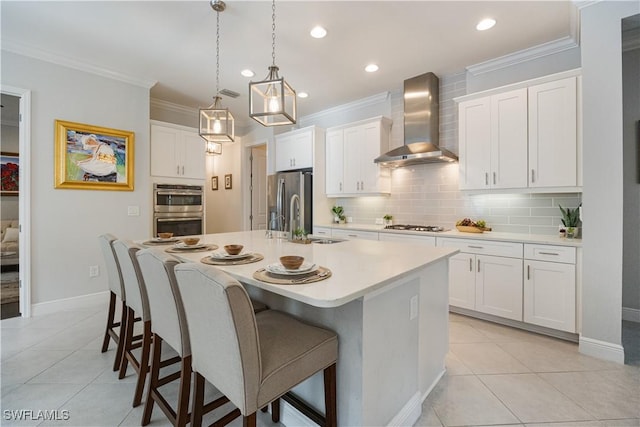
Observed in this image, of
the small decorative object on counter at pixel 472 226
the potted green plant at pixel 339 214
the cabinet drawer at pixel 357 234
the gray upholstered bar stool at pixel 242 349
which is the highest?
the potted green plant at pixel 339 214

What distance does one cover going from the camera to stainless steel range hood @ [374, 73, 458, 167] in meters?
3.56

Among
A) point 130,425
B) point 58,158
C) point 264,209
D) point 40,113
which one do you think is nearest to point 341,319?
point 130,425

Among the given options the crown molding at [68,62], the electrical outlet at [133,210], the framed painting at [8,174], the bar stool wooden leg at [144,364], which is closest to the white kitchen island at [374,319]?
the bar stool wooden leg at [144,364]

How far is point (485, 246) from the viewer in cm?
290

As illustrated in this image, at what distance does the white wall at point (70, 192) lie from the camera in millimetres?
3094

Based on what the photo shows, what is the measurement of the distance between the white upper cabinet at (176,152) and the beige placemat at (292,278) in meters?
3.54

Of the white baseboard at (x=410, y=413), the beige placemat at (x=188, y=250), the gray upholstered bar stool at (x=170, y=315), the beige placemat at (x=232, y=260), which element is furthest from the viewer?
the beige placemat at (x=188, y=250)

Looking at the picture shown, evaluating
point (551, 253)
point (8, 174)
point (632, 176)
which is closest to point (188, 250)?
point (551, 253)

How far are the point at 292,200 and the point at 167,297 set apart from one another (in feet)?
10.8

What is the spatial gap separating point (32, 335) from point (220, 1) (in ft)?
11.1

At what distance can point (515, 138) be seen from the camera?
9.63ft

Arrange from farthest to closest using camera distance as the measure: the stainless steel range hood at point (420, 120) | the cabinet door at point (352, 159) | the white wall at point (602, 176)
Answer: the cabinet door at point (352, 159)
the stainless steel range hood at point (420, 120)
the white wall at point (602, 176)

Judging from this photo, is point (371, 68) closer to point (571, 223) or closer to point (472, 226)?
point (472, 226)

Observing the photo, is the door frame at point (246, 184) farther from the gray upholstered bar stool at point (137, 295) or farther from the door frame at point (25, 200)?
the gray upholstered bar stool at point (137, 295)
